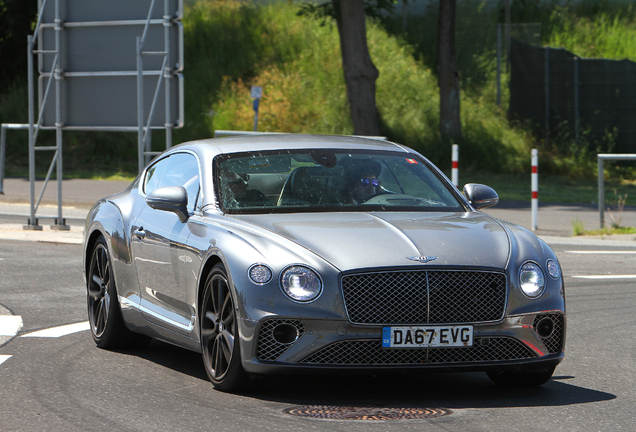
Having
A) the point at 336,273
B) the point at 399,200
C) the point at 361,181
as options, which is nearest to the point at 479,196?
the point at 399,200

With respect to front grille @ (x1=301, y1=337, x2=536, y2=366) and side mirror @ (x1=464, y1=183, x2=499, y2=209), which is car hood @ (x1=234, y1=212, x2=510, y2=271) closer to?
front grille @ (x1=301, y1=337, x2=536, y2=366)

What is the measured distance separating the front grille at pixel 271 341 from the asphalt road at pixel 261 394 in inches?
10.3

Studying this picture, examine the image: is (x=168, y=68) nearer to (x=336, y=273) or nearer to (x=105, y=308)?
(x=105, y=308)

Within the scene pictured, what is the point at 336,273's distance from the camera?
5445mm

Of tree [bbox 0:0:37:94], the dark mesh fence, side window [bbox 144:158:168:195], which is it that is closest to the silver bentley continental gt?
side window [bbox 144:158:168:195]

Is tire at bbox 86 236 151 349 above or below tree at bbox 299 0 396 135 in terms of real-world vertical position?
below

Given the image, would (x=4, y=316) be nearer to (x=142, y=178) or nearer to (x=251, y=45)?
(x=142, y=178)

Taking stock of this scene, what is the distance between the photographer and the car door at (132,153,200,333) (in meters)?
6.44

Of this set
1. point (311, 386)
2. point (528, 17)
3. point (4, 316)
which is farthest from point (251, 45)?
point (311, 386)

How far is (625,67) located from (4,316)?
80.5ft

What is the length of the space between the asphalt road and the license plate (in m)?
0.33

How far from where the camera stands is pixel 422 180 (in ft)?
23.2

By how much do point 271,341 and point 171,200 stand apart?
Answer: 4.59 ft

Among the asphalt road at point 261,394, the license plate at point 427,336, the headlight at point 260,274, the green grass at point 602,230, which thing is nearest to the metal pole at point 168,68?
the green grass at point 602,230
